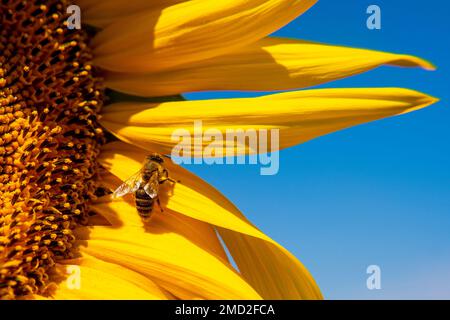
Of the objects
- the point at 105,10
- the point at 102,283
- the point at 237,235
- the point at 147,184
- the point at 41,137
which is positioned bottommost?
the point at 102,283

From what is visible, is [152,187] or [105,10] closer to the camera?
[152,187]

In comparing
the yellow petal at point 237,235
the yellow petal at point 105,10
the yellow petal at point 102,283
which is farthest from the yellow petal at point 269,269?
the yellow petal at point 105,10

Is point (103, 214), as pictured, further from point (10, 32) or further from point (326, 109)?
point (326, 109)

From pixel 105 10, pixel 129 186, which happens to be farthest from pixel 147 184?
Answer: pixel 105 10

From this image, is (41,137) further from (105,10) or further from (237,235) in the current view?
(237,235)

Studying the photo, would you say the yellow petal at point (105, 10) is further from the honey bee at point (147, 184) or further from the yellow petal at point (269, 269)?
the yellow petal at point (269, 269)

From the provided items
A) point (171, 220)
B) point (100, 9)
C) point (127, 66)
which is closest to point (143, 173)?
point (171, 220)

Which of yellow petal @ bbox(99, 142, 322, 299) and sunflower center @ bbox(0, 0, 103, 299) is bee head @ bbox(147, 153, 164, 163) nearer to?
yellow petal @ bbox(99, 142, 322, 299)
